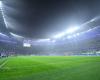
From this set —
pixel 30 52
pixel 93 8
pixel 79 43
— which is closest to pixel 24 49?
pixel 30 52

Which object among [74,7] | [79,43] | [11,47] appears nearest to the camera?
[74,7]

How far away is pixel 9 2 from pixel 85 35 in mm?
55651

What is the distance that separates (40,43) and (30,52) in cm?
932

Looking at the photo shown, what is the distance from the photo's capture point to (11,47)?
374 feet

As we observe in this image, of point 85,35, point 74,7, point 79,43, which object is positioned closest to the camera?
point 74,7

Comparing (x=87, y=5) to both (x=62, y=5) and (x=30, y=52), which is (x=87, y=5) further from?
(x=30, y=52)

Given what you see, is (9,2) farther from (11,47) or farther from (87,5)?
(11,47)

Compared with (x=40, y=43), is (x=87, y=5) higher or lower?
lower

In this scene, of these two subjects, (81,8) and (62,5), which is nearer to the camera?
(62,5)

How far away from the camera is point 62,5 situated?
81.8ft

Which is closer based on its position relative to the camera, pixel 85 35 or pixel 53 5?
pixel 53 5

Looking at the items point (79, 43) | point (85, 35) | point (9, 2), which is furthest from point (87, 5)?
point (79, 43)

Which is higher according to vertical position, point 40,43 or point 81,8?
point 40,43

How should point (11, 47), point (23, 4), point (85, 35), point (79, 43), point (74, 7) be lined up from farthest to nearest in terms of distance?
point (11, 47) → point (79, 43) → point (85, 35) → point (74, 7) → point (23, 4)
